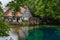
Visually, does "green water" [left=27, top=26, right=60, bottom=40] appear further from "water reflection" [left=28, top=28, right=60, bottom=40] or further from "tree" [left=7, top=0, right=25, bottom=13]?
"tree" [left=7, top=0, right=25, bottom=13]

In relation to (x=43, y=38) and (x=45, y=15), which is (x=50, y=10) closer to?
(x=45, y=15)

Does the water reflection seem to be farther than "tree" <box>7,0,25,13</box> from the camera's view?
Yes

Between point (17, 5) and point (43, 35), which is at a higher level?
point (17, 5)

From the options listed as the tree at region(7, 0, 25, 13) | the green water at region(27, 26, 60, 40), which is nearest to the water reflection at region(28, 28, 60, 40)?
the green water at region(27, 26, 60, 40)

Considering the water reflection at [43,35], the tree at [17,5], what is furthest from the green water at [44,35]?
the tree at [17,5]

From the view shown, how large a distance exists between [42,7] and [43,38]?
7.89 metres

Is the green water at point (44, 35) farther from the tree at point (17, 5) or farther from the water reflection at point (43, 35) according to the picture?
the tree at point (17, 5)

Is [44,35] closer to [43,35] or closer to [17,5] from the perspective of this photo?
[43,35]

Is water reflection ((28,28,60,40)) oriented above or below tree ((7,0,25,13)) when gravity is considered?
below

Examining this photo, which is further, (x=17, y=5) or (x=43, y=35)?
(x=43, y=35)

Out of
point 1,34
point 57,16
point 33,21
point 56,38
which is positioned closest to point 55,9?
point 57,16

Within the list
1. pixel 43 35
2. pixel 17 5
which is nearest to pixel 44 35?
pixel 43 35

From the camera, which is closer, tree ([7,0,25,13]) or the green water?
tree ([7,0,25,13])

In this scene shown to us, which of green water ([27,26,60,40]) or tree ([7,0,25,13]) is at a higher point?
tree ([7,0,25,13])
